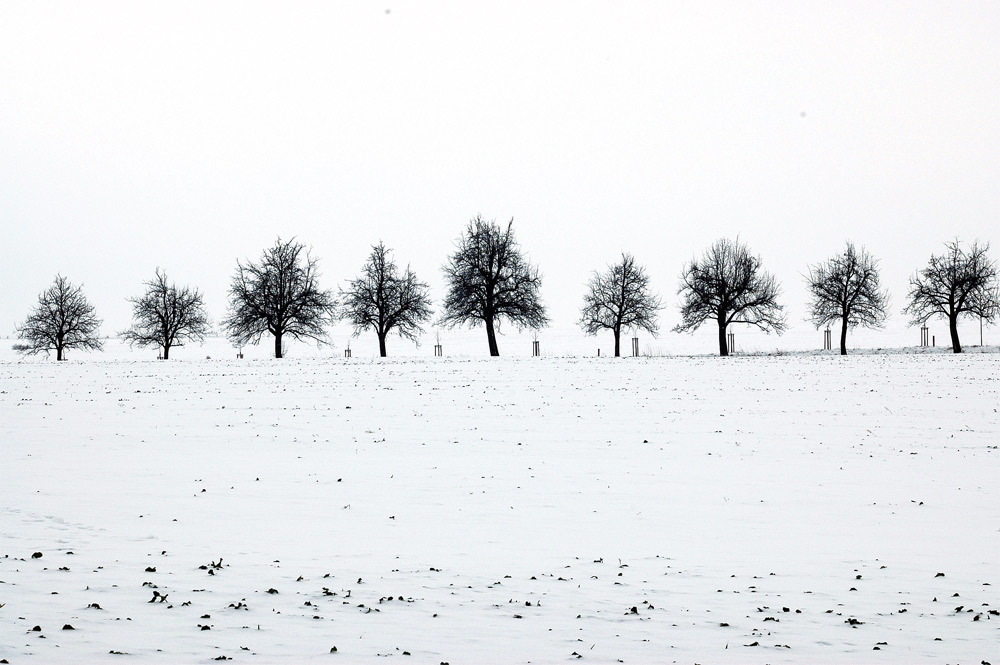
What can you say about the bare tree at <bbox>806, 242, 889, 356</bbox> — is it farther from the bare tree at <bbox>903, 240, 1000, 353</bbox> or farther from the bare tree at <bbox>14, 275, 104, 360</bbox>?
the bare tree at <bbox>14, 275, 104, 360</bbox>

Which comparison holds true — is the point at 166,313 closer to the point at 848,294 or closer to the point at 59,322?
the point at 59,322

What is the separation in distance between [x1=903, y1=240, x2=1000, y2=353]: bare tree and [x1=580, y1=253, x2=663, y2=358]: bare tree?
18.8 m

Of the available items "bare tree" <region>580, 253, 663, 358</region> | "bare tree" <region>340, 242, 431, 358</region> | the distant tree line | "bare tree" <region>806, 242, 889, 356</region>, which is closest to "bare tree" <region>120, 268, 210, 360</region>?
the distant tree line

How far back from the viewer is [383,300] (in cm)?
5406

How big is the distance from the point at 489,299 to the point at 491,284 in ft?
3.29

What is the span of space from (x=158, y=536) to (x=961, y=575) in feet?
31.4

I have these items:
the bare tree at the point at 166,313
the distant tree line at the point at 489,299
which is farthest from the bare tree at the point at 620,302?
the bare tree at the point at 166,313

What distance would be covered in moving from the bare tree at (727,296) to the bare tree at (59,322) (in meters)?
46.7

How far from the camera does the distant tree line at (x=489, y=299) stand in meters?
51.7

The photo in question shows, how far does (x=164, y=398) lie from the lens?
84.9 ft

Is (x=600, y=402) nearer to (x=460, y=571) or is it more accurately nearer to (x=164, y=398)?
(x=164, y=398)

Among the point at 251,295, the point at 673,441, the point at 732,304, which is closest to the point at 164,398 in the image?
the point at 673,441

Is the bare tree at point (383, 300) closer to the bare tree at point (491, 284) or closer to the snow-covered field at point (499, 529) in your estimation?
the bare tree at point (491, 284)

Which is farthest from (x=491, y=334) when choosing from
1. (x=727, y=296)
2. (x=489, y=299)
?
(x=727, y=296)
